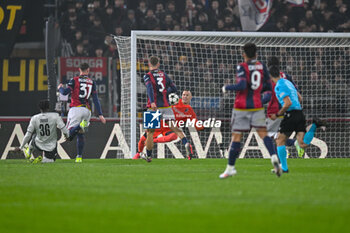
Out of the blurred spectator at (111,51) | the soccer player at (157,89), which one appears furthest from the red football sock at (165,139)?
the blurred spectator at (111,51)

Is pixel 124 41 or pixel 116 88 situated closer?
pixel 124 41

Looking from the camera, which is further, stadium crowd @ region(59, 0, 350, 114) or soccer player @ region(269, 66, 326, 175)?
stadium crowd @ region(59, 0, 350, 114)

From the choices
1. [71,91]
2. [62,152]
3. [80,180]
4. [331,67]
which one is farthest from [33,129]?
[331,67]

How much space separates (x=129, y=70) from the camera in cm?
1595

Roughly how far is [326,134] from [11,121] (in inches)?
282

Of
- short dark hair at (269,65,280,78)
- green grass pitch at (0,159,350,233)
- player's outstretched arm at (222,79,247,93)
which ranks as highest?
short dark hair at (269,65,280,78)

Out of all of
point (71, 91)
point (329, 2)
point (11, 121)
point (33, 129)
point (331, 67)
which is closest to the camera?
point (33, 129)

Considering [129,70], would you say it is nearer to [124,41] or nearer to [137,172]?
[124,41]

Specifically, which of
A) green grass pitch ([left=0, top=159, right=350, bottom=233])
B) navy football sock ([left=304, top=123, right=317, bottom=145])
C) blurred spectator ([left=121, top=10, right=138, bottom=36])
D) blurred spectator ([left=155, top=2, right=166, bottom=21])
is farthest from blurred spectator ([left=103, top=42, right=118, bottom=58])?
green grass pitch ([left=0, top=159, right=350, bottom=233])

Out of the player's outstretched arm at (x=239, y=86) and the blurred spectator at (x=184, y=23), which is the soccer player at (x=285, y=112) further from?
the blurred spectator at (x=184, y=23)

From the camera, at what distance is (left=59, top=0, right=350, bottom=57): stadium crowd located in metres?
20.0

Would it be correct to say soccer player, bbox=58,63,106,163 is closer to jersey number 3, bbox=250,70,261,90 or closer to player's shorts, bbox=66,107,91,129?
player's shorts, bbox=66,107,91,129

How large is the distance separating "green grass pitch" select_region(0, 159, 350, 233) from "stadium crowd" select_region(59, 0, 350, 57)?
1129 centimetres

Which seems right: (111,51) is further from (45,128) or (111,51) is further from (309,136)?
(309,136)
